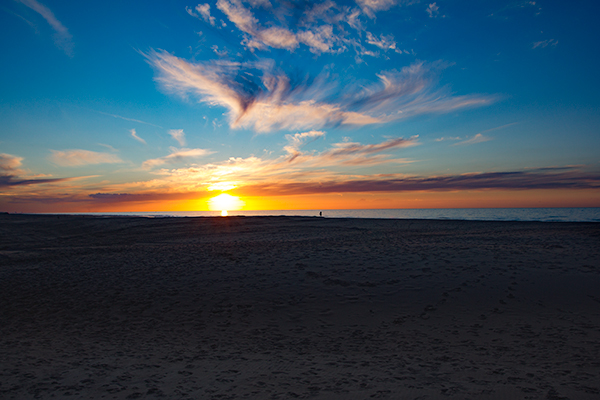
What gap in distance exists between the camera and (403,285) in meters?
11.3

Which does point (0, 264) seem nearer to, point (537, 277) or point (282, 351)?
point (282, 351)

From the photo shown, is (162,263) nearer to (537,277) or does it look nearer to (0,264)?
(0,264)

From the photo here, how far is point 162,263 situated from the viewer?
15961 millimetres

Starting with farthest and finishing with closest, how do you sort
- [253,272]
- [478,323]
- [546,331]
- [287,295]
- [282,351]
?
1. [253,272]
2. [287,295]
3. [478,323]
4. [546,331]
5. [282,351]

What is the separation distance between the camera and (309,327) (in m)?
8.30

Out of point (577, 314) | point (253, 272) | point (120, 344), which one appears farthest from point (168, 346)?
point (577, 314)

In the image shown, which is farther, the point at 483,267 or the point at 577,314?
the point at 483,267

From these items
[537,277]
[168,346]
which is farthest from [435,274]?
[168,346]

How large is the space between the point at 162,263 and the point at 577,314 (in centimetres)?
1709

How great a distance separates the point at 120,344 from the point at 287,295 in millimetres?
5209

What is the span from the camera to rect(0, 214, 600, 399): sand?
17.0ft

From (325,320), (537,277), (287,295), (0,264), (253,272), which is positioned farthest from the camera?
(0,264)

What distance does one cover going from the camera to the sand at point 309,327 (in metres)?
5.17

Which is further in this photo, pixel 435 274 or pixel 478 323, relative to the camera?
pixel 435 274
